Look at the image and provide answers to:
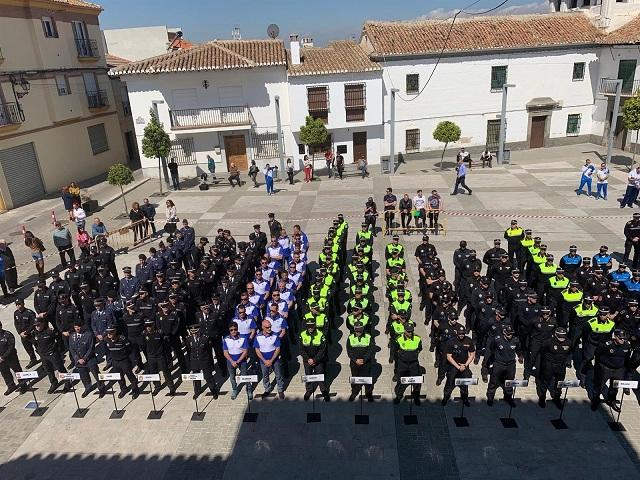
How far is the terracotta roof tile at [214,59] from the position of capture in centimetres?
2666

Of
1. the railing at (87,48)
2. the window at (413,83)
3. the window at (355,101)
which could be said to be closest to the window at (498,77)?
the window at (413,83)

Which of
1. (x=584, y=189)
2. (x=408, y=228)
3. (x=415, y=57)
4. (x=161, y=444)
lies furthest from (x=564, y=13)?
(x=161, y=444)

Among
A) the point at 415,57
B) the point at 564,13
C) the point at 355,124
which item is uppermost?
the point at 564,13

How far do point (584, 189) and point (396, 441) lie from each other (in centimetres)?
1854

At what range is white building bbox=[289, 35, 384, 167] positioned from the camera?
27.4 m

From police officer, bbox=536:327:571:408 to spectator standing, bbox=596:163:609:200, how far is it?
1412 centimetres

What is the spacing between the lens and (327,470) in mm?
7801

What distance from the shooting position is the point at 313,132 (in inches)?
1040

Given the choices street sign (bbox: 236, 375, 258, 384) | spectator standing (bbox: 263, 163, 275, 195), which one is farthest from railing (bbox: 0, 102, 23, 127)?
street sign (bbox: 236, 375, 258, 384)

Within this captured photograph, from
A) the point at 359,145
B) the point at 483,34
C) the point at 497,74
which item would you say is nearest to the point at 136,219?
the point at 359,145

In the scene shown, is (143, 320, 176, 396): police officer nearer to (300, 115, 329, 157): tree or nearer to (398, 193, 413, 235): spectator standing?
(398, 193, 413, 235): spectator standing

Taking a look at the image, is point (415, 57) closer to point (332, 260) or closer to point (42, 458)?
point (332, 260)

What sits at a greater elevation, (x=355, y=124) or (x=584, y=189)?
(x=355, y=124)

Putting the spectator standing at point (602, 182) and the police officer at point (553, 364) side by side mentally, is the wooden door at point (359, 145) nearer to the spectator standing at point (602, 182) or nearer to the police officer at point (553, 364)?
the spectator standing at point (602, 182)
